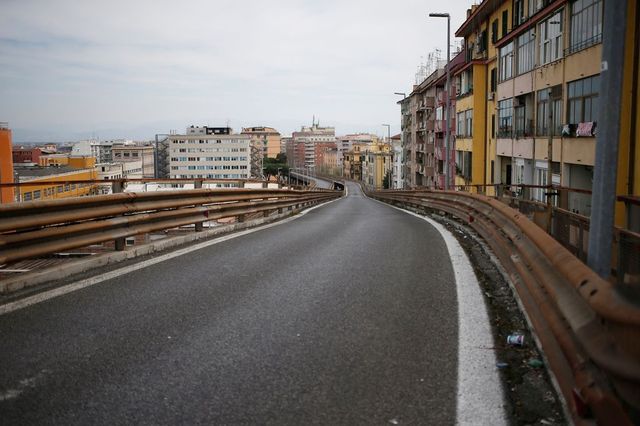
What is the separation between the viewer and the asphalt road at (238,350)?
3619 mm

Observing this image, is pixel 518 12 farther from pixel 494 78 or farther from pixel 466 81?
pixel 466 81

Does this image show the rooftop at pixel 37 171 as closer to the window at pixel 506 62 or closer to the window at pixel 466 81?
the window at pixel 466 81

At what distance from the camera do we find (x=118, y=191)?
8797mm

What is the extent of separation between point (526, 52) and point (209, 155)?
149083mm

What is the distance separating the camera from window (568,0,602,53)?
2283cm

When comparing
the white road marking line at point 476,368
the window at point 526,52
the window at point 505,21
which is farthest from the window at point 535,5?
the white road marking line at point 476,368

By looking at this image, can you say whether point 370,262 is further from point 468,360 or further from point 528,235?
point 468,360

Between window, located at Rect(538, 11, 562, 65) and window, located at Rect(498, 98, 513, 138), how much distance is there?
5.97 m

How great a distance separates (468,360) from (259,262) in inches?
175

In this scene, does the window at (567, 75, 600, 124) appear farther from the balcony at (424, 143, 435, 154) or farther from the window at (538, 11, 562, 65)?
the balcony at (424, 143, 435, 154)

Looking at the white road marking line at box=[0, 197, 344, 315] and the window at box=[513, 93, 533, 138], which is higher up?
the window at box=[513, 93, 533, 138]

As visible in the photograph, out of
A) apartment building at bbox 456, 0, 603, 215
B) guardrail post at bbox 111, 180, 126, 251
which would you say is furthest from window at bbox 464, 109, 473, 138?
guardrail post at bbox 111, 180, 126, 251

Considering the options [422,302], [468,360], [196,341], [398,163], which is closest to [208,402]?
[196,341]

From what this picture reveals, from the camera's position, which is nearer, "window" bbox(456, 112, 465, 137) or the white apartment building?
"window" bbox(456, 112, 465, 137)
